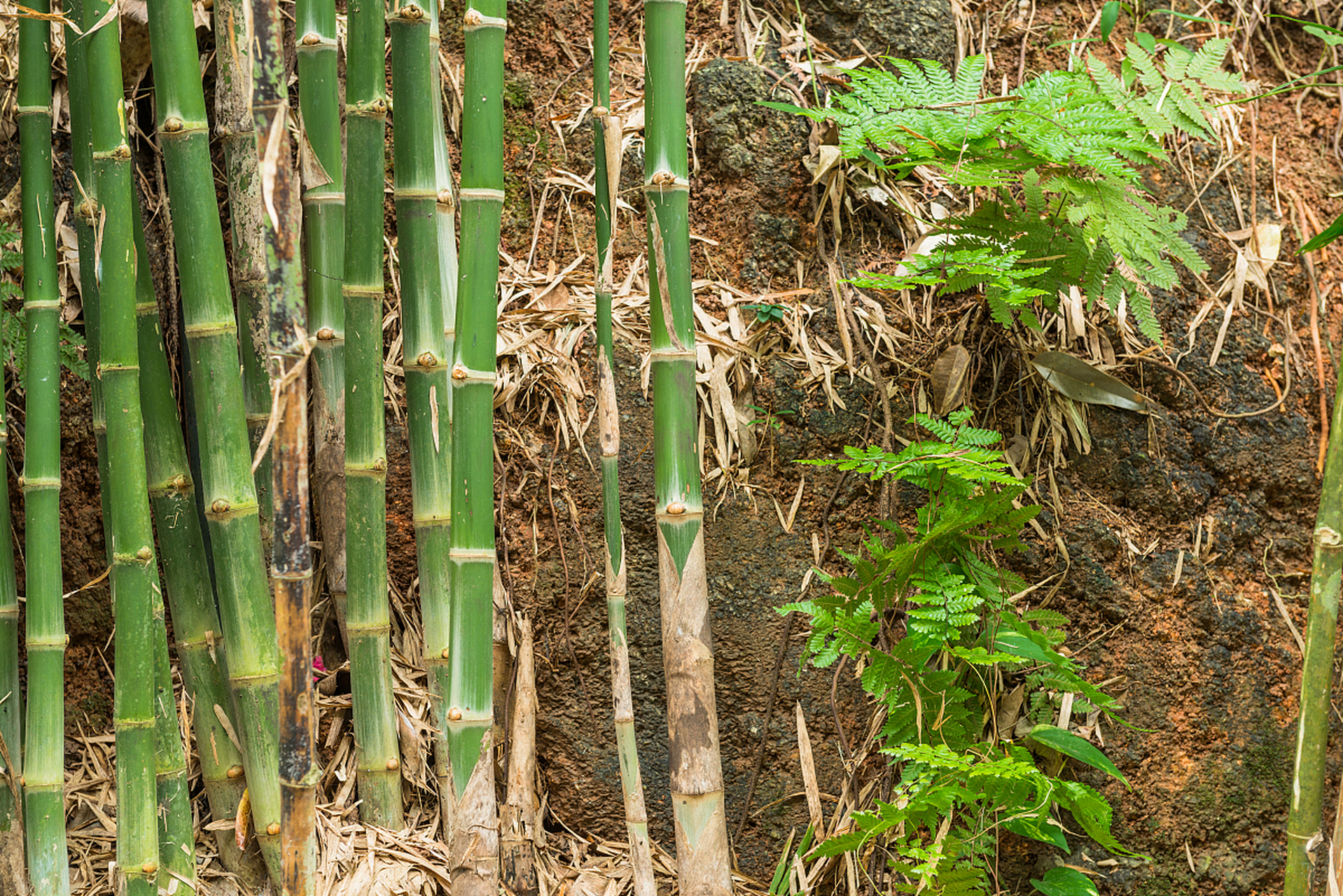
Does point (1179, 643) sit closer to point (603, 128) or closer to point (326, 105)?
point (603, 128)

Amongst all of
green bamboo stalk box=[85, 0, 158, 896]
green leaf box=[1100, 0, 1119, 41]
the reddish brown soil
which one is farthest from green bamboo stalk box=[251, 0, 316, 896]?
green leaf box=[1100, 0, 1119, 41]

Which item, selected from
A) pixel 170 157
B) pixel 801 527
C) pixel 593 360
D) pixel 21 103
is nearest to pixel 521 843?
pixel 801 527

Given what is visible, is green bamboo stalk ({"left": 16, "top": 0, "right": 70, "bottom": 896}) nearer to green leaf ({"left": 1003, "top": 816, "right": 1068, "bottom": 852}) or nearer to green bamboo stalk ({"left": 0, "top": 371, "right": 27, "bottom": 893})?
green bamboo stalk ({"left": 0, "top": 371, "right": 27, "bottom": 893})

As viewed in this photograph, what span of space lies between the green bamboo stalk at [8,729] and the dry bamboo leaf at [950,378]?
1662 mm

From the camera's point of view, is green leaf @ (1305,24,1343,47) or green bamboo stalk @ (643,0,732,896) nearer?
green bamboo stalk @ (643,0,732,896)

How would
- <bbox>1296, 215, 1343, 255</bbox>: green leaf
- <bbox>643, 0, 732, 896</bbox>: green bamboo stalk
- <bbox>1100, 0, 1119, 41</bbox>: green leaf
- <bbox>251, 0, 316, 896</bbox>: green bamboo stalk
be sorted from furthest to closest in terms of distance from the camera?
<bbox>1100, 0, 1119, 41</bbox>: green leaf → <bbox>1296, 215, 1343, 255</bbox>: green leaf → <bbox>643, 0, 732, 896</bbox>: green bamboo stalk → <bbox>251, 0, 316, 896</bbox>: green bamboo stalk

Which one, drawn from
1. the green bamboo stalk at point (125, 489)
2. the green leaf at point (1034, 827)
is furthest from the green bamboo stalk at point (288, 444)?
the green leaf at point (1034, 827)

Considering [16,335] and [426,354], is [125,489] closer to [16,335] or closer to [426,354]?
[426,354]

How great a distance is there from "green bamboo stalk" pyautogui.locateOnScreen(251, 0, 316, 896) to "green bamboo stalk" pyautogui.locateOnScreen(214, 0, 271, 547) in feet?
1.22

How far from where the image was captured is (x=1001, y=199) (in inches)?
71.9

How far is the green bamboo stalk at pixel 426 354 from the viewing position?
1406 millimetres

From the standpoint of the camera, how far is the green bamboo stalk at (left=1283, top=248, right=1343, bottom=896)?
137 cm

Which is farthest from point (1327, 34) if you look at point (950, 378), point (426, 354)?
point (426, 354)

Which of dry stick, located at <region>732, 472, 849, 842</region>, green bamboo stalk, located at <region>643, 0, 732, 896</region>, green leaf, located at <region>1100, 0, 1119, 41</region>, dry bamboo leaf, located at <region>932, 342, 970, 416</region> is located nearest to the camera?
green bamboo stalk, located at <region>643, 0, 732, 896</region>
